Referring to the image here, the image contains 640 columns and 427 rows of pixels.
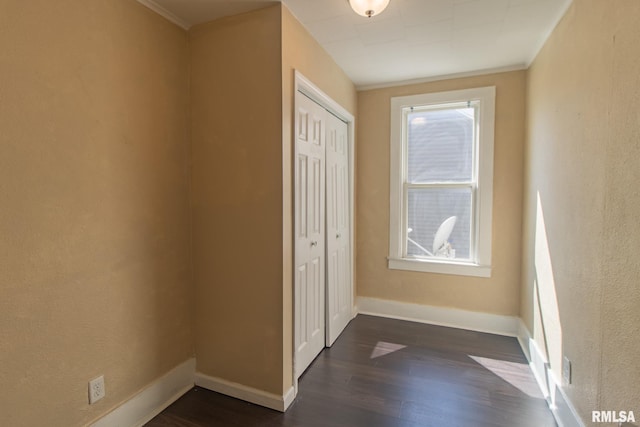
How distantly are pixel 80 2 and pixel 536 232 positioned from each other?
3274 millimetres

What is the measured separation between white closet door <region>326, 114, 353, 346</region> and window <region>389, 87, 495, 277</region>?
22.1 inches

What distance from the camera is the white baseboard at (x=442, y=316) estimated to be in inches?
116

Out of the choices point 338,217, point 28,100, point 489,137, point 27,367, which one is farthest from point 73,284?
point 489,137

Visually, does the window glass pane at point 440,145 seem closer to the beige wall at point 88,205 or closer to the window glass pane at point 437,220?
the window glass pane at point 437,220

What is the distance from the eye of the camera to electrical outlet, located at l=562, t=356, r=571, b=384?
171cm

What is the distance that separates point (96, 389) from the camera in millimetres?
1591

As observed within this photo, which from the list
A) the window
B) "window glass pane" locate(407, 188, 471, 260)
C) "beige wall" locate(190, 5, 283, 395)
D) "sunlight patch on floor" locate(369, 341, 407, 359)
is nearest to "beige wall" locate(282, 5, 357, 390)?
"beige wall" locate(190, 5, 283, 395)

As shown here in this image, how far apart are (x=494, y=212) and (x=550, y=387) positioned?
4.99ft

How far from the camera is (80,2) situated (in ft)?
4.94

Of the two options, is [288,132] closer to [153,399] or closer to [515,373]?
[153,399]

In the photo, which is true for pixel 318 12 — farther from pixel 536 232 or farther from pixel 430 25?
pixel 536 232

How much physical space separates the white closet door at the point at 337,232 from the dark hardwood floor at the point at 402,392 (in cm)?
29

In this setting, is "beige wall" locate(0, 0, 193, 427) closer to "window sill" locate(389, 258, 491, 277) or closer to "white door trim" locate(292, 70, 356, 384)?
"white door trim" locate(292, 70, 356, 384)

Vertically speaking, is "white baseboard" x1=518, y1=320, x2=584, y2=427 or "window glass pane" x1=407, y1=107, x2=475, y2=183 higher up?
"window glass pane" x1=407, y1=107, x2=475, y2=183
